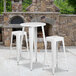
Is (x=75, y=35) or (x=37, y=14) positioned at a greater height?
(x=37, y=14)

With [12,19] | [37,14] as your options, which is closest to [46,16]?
[37,14]

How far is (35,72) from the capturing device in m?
4.45

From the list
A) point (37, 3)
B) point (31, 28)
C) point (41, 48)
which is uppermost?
point (37, 3)

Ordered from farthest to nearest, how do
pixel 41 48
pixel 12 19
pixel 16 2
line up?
1. pixel 16 2
2. pixel 12 19
3. pixel 41 48

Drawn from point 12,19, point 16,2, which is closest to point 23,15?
point 12,19

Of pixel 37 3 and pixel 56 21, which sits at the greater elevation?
pixel 37 3

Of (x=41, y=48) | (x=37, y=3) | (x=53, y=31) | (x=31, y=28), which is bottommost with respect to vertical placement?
(x=41, y=48)

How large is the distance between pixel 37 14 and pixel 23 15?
0.74 meters

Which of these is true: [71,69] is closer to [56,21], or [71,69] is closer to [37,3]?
[56,21]

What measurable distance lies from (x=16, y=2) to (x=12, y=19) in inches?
79.8

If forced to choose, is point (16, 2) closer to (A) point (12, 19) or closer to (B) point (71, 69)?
(A) point (12, 19)

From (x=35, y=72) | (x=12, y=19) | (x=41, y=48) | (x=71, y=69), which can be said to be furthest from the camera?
(x=12, y=19)

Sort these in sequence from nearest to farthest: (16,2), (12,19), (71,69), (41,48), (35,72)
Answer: (35,72) < (71,69) < (41,48) < (12,19) < (16,2)

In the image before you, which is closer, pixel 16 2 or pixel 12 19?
pixel 12 19
